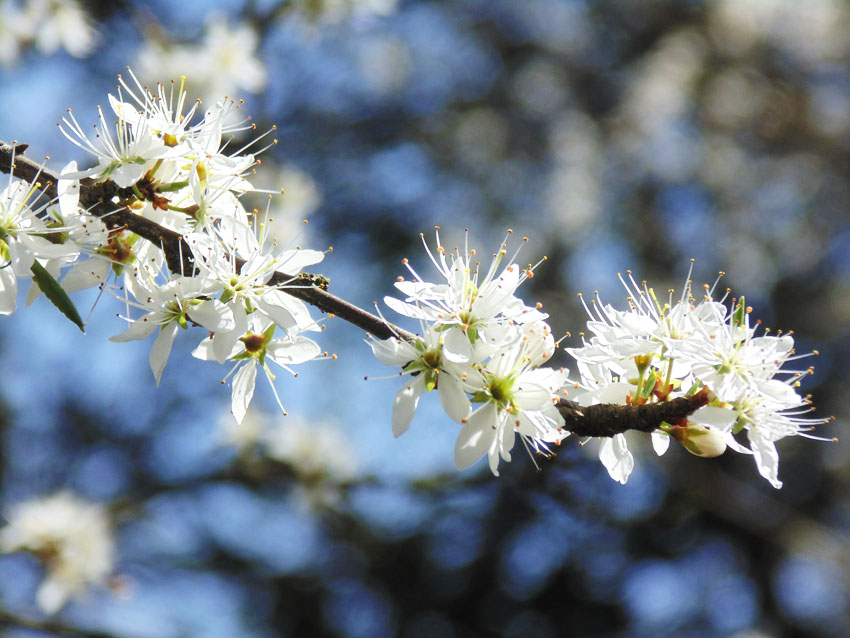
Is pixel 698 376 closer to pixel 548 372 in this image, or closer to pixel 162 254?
pixel 548 372

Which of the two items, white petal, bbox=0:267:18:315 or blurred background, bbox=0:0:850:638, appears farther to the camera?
blurred background, bbox=0:0:850:638

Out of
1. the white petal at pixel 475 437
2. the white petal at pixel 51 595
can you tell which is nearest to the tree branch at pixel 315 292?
the white petal at pixel 475 437

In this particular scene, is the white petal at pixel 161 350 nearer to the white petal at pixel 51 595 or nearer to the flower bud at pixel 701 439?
the flower bud at pixel 701 439

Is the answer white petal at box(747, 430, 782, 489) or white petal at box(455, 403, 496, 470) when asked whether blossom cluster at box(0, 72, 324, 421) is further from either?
white petal at box(747, 430, 782, 489)

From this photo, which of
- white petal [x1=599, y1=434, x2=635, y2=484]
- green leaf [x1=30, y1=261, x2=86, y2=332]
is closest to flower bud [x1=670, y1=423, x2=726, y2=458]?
white petal [x1=599, y1=434, x2=635, y2=484]

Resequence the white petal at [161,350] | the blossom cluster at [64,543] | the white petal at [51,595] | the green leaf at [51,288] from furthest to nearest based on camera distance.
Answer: the blossom cluster at [64,543]
the white petal at [51,595]
the white petal at [161,350]
the green leaf at [51,288]
